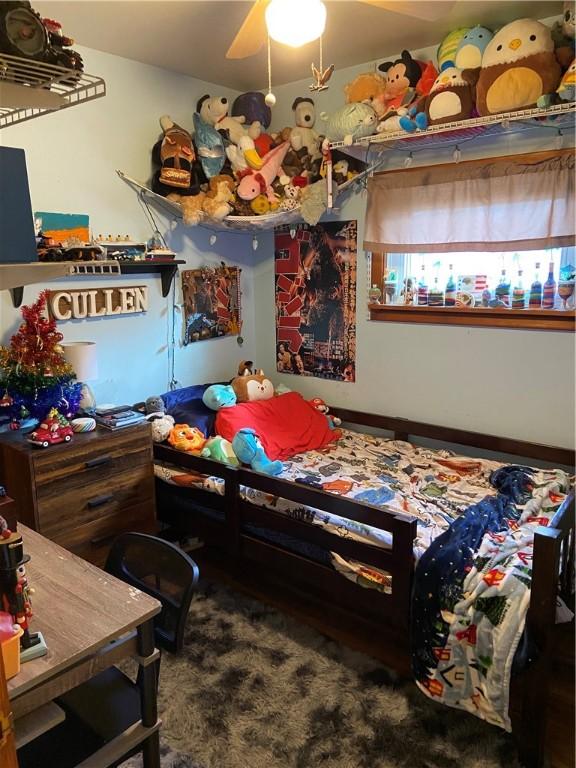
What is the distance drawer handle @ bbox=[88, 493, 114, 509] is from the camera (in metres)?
2.44

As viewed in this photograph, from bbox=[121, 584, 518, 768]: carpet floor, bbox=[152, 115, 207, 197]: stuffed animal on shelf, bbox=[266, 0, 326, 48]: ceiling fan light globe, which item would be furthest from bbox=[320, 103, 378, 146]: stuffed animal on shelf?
bbox=[121, 584, 518, 768]: carpet floor

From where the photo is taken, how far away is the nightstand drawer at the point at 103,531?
7.89ft

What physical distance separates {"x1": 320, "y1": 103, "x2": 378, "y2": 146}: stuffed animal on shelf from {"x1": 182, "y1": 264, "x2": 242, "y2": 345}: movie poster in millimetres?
1092

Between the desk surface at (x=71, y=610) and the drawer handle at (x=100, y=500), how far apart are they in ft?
3.00

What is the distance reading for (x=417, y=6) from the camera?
1.78 metres

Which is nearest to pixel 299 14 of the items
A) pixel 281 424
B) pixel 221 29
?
pixel 221 29

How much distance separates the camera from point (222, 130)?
10.3 feet

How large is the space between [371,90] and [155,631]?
259cm

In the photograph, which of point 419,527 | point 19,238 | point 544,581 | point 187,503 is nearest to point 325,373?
point 187,503

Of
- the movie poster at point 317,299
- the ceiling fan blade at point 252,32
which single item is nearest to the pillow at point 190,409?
the movie poster at point 317,299

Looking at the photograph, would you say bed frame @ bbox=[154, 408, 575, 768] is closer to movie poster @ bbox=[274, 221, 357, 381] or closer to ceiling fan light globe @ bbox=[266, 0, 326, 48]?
movie poster @ bbox=[274, 221, 357, 381]

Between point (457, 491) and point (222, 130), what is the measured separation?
2.28m

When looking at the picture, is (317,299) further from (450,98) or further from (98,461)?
(98,461)

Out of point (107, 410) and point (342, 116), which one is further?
point (342, 116)
